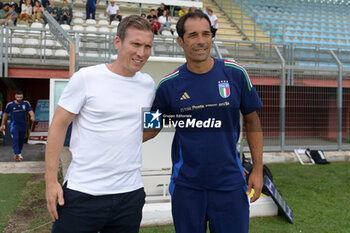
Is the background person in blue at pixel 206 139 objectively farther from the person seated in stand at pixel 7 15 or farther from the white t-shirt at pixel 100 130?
the person seated in stand at pixel 7 15

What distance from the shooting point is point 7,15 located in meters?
12.1

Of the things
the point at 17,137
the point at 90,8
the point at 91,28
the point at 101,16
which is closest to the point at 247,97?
the point at 17,137

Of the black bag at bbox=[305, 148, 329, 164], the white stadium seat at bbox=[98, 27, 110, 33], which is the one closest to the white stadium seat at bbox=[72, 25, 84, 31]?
the white stadium seat at bbox=[98, 27, 110, 33]

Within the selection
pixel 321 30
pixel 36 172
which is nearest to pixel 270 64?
pixel 36 172

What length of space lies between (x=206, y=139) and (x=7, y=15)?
1258 centimetres

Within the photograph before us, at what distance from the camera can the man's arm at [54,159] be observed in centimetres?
171

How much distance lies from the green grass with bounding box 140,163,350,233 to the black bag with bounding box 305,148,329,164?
317 mm

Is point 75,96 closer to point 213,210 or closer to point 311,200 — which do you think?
point 213,210

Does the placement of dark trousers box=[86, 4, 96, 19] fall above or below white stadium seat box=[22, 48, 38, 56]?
above

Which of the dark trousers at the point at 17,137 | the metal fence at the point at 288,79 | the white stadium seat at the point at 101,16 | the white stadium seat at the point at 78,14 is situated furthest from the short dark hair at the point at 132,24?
the white stadium seat at the point at 101,16

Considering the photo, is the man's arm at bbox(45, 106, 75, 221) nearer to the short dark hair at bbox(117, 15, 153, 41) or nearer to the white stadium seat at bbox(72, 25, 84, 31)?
the short dark hair at bbox(117, 15, 153, 41)

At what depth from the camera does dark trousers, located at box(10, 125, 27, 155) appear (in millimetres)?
8305

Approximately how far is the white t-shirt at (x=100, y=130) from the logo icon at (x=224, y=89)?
0.53m

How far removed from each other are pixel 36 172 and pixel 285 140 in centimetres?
640
